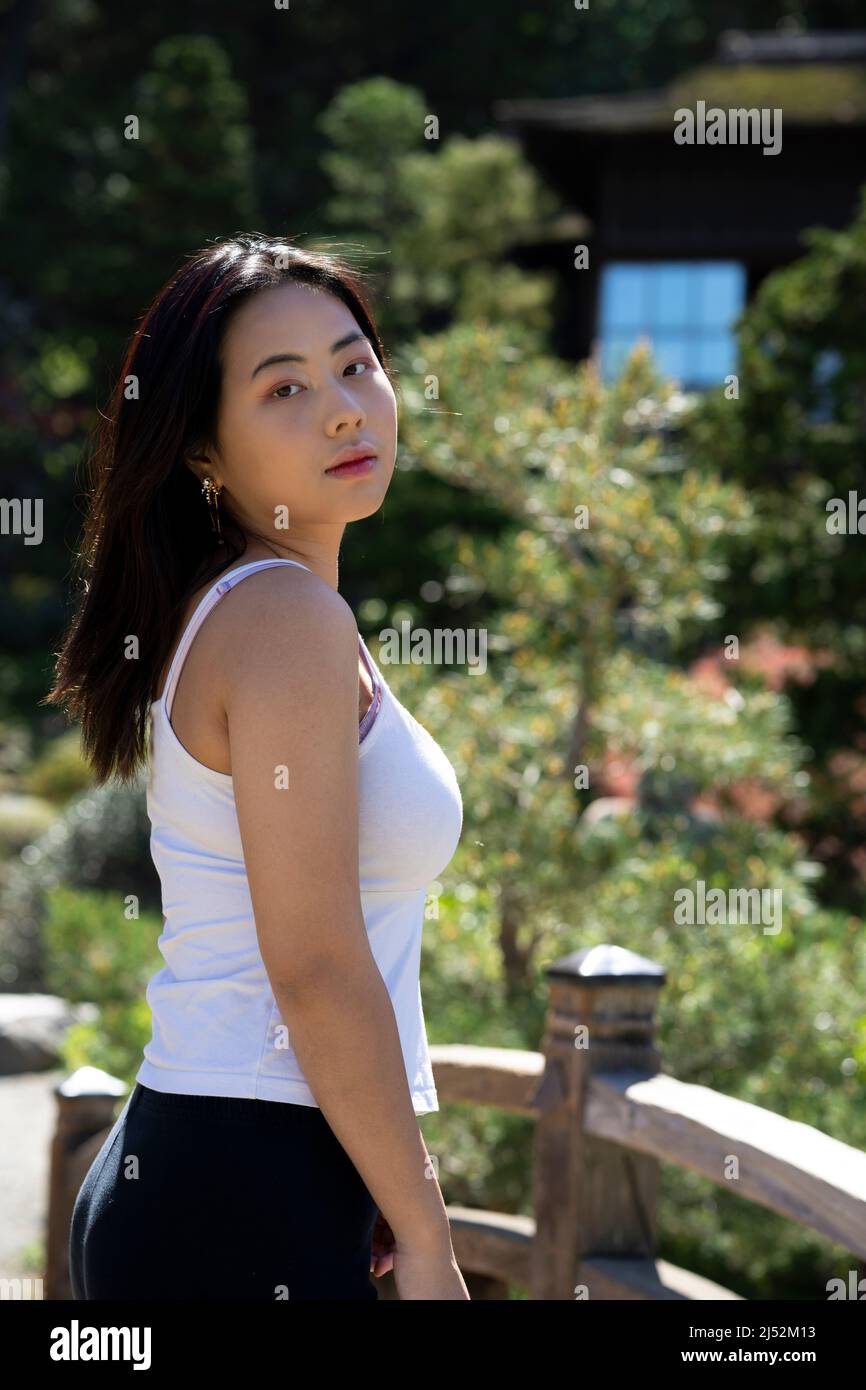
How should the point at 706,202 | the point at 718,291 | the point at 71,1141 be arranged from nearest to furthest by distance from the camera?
the point at 71,1141 < the point at 706,202 < the point at 718,291

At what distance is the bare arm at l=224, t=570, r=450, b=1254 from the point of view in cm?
141

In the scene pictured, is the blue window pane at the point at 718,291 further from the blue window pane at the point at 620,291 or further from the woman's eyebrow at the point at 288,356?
the woman's eyebrow at the point at 288,356

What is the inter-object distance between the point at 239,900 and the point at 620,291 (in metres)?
17.3

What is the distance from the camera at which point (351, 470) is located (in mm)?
1634

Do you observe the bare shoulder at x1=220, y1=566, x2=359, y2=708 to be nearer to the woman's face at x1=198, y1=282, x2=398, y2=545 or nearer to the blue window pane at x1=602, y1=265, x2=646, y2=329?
the woman's face at x1=198, y1=282, x2=398, y2=545

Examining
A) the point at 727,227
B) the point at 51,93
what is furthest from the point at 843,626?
the point at 51,93

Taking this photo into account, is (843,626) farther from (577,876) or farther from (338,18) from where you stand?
(338,18)

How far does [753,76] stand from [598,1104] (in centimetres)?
1790

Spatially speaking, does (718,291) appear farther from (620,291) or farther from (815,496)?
(815,496)

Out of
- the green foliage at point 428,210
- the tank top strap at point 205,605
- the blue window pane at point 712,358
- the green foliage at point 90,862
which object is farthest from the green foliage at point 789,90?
the tank top strap at point 205,605

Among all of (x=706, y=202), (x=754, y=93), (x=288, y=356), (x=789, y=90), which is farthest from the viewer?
(x=754, y=93)

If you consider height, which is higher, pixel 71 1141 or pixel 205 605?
pixel 205 605

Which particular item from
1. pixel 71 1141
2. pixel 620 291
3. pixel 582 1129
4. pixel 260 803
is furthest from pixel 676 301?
pixel 260 803

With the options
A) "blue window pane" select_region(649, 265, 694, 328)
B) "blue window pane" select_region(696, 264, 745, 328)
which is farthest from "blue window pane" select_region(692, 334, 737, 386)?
"blue window pane" select_region(649, 265, 694, 328)
